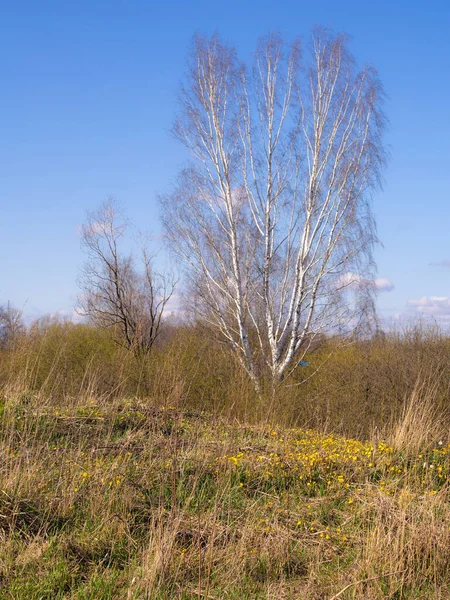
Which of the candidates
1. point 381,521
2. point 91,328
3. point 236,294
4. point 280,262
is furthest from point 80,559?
point 91,328

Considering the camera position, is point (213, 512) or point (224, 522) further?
point (224, 522)

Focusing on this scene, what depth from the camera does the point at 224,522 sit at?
15.9 feet

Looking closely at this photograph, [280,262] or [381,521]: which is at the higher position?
[280,262]

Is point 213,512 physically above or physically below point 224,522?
above

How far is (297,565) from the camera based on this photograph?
4.27 meters

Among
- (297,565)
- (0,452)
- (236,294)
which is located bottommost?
(297,565)

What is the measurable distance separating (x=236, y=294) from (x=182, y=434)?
7318 mm

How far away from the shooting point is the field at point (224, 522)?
3859mm

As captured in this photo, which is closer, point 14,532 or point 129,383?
point 14,532

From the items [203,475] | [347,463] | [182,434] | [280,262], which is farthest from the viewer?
[280,262]

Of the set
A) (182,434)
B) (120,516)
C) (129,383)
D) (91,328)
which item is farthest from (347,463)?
(91,328)

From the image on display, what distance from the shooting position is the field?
3859 mm

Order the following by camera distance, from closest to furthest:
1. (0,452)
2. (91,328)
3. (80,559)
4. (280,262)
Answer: (80,559) → (0,452) → (280,262) → (91,328)

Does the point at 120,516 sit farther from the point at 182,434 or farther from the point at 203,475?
the point at 182,434
